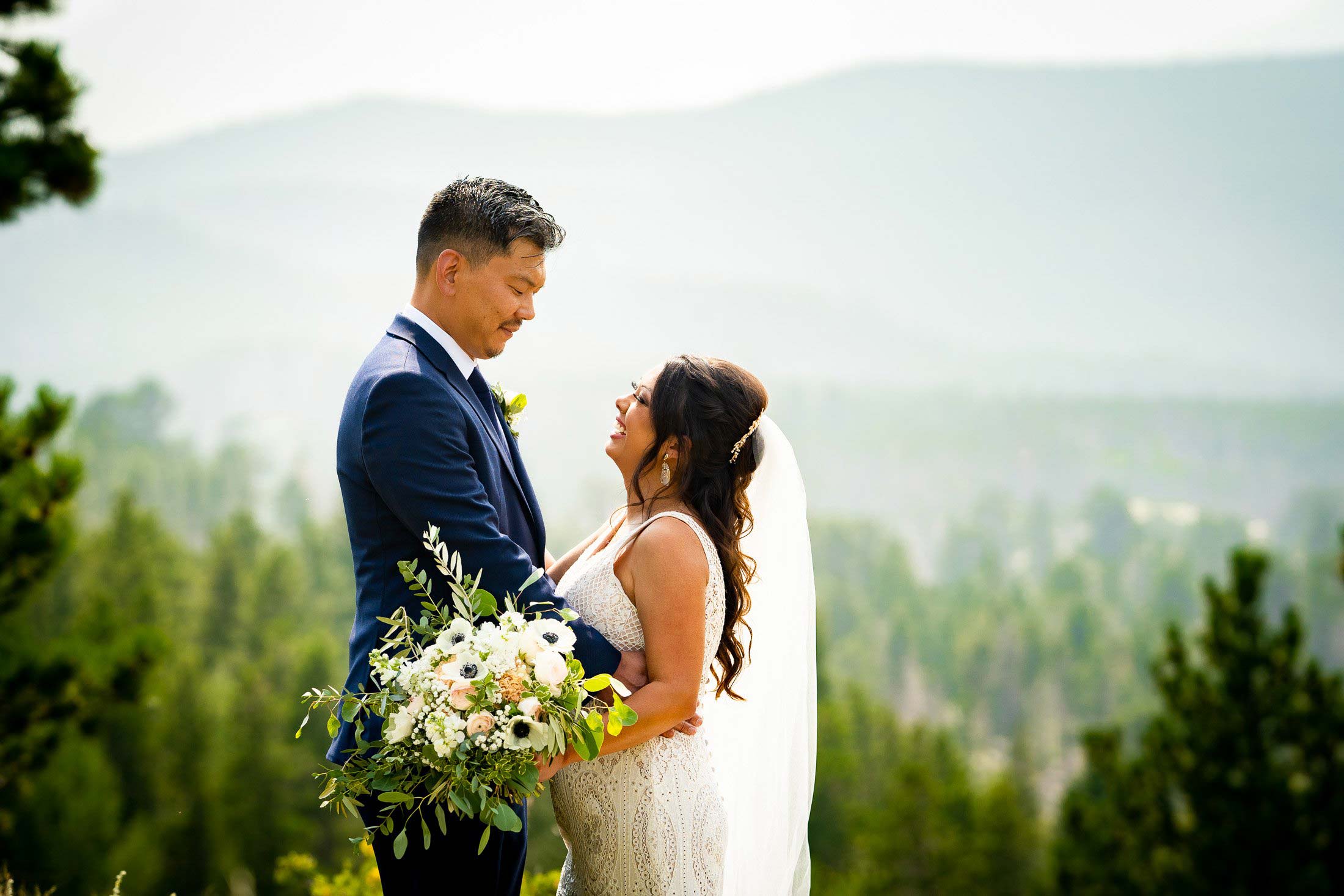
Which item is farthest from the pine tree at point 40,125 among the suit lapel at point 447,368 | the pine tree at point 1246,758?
the pine tree at point 1246,758

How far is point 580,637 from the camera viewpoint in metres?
3.59

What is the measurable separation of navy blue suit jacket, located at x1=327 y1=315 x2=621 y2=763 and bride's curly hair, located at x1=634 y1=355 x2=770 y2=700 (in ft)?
1.91

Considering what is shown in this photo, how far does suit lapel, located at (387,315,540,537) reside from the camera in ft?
12.5

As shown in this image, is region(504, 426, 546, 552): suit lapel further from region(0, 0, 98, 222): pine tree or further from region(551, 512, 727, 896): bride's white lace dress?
region(0, 0, 98, 222): pine tree

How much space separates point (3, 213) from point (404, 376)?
649cm

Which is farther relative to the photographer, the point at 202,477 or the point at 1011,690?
the point at 202,477

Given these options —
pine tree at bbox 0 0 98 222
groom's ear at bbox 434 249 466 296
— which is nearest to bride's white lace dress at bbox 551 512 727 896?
groom's ear at bbox 434 249 466 296

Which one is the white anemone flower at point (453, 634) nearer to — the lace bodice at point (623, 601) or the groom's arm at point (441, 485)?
the groom's arm at point (441, 485)

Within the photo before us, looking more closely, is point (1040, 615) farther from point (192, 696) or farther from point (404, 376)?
point (404, 376)

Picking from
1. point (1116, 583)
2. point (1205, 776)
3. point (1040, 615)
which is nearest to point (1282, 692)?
point (1205, 776)

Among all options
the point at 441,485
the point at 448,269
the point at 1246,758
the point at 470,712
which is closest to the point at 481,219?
the point at 448,269

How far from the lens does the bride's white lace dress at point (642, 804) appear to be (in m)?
3.82

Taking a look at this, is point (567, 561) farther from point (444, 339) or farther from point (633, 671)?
point (444, 339)

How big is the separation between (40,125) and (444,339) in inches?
264
